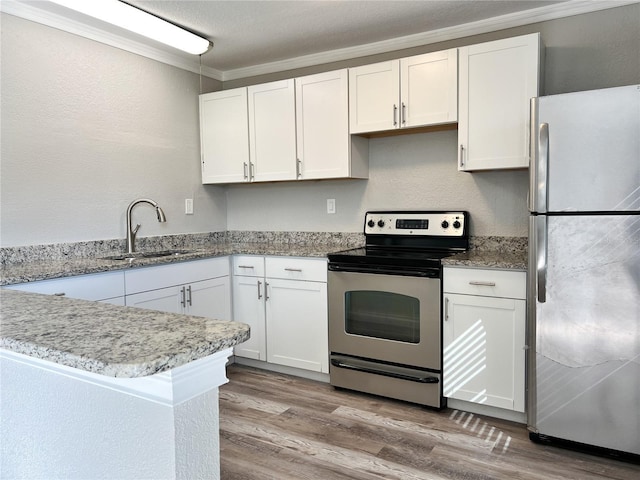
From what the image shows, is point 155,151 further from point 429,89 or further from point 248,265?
point 429,89

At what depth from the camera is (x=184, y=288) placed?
118 inches

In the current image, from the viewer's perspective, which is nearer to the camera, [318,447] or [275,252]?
[318,447]

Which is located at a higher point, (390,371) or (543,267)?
(543,267)

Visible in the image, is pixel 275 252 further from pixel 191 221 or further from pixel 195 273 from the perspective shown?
pixel 191 221

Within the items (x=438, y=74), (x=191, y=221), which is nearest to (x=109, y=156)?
(x=191, y=221)

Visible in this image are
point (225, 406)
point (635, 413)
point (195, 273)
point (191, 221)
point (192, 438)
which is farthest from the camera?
point (191, 221)

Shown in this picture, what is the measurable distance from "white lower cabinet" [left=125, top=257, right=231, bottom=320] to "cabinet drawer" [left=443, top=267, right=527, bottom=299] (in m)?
1.56

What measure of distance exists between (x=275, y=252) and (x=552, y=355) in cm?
178

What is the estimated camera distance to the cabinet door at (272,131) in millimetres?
3391

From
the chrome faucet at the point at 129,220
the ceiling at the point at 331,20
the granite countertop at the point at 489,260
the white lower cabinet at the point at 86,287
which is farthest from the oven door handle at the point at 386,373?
the ceiling at the point at 331,20

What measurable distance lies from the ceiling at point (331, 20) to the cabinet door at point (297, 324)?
1.65m

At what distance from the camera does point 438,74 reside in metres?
2.82

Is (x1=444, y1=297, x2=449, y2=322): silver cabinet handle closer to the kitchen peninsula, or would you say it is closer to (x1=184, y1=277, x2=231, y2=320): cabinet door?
(x1=184, y1=277, x2=231, y2=320): cabinet door

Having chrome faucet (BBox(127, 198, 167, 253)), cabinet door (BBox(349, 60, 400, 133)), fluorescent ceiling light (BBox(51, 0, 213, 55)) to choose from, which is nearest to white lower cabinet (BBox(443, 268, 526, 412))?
cabinet door (BBox(349, 60, 400, 133))
